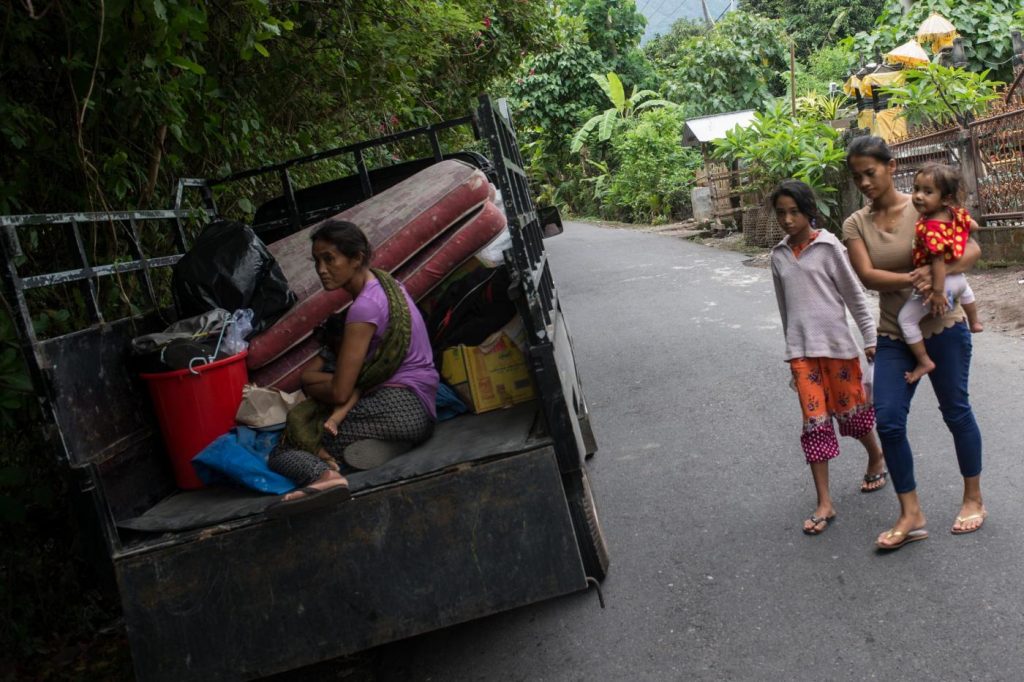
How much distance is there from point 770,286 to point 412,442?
27.8 feet

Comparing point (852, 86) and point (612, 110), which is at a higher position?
point (612, 110)

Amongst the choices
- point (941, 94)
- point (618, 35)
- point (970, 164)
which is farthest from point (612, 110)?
point (970, 164)

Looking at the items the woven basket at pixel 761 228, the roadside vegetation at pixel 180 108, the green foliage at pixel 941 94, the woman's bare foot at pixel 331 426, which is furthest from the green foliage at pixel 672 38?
the woman's bare foot at pixel 331 426

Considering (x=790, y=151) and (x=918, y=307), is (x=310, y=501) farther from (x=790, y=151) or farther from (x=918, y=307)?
(x=790, y=151)

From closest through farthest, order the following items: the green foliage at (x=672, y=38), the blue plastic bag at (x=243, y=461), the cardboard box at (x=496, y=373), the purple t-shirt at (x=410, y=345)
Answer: the blue plastic bag at (x=243, y=461) < the purple t-shirt at (x=410, y=345) < the cardboard box at (x=496, y=373) < the green foliage at (x=672, y=38)

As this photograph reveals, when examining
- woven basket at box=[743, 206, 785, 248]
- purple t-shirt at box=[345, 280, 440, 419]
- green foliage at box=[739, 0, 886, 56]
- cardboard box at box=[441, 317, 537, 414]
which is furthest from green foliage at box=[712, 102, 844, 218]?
green foliage at box=[739, 0, 886, 56]

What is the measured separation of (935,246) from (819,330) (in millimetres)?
654

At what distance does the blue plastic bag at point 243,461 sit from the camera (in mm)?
3414

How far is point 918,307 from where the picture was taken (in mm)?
3666

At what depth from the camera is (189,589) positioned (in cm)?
299

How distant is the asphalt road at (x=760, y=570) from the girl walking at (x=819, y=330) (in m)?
0.41

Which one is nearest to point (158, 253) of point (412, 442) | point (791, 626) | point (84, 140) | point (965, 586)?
point (84, 140)

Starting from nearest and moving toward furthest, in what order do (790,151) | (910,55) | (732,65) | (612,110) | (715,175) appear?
(790,151) → (910,55) → (715,175) → (732,65) → (612,110)

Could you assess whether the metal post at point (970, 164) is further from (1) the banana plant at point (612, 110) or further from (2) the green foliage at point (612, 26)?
(2) the green foliage at point (612, 26)
